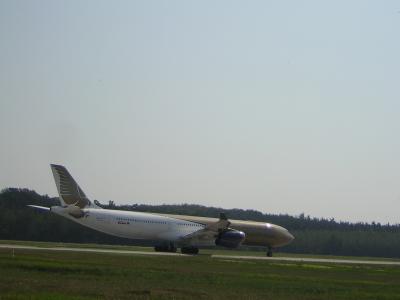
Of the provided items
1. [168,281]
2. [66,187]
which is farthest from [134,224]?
[168,281]

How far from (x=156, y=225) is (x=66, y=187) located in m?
8.38

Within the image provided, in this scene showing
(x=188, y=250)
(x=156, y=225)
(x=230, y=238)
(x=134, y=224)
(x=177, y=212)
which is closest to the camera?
(x=134, y=224)

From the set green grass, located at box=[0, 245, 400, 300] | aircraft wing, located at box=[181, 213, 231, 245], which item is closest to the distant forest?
aircraft wing, located at box=[181, 213, 231, 245]

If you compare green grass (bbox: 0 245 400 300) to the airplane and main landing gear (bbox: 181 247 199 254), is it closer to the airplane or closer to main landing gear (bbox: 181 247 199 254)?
the airplane

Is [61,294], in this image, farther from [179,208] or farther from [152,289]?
[179,208]

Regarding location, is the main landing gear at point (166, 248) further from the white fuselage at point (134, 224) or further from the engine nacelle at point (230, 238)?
the engine nacelle at point (230, 238)

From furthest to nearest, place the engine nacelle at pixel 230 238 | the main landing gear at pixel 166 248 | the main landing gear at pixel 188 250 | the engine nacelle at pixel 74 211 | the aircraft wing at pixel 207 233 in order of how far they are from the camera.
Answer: the main landing gear at pixel 166 248, the main landing gear at pixel 188 250, the engine nacelle at pixel 230 238, the aircraft wing at pixel 207 233, the engine nacelle at pixel 74 211

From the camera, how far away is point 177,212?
112 m

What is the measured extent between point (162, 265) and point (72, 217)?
20737 millimetres

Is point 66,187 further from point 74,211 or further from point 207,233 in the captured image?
point 207,233

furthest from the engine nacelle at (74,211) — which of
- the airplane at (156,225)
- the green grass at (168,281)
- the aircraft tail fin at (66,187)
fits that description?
the green grass at (168,281)

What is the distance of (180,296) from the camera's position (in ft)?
80.9

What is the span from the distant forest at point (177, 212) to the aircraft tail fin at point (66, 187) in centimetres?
2963

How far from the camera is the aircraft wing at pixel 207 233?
2456 inches
